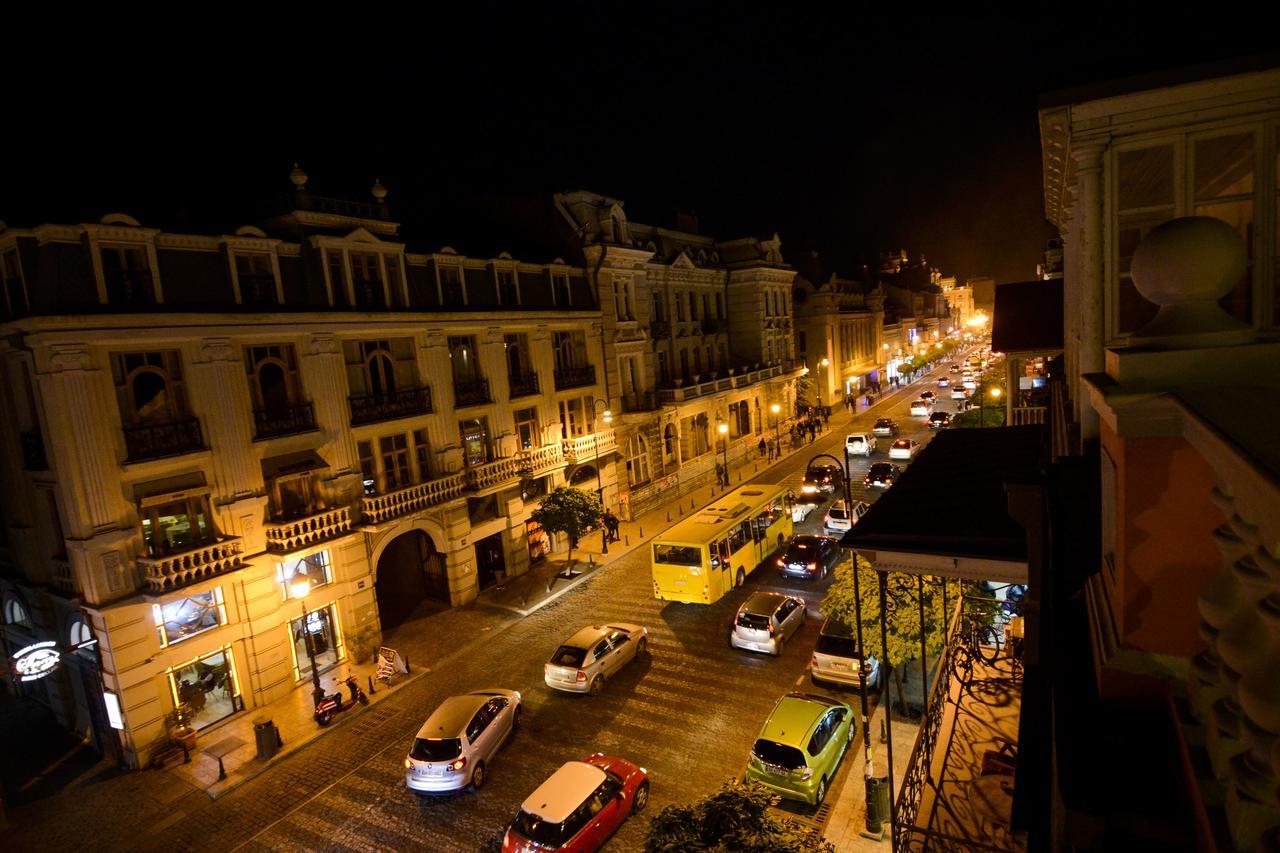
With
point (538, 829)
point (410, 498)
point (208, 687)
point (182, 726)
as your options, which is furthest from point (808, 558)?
point (182, 726)

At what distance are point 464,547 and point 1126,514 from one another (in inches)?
976

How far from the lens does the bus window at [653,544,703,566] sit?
23.0 metres

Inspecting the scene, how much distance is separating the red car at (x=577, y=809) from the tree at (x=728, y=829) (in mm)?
4005

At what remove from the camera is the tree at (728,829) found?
8859 mm

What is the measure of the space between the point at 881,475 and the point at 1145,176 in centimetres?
2822

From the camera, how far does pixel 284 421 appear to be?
20.9m

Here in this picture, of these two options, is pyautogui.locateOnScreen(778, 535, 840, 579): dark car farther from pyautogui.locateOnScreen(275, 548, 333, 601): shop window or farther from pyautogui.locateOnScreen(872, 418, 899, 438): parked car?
pyautogui.locateOnScreen(872, 418, 899, 438): parked car

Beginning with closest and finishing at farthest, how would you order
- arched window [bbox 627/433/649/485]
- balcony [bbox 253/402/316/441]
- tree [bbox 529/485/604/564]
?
balcony [bbox 253/402/316/441] < tree [bbox 529/485/604/564] < arched window [bbox 627/433/649/485]

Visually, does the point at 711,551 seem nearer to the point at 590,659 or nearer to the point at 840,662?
the point at 590,659

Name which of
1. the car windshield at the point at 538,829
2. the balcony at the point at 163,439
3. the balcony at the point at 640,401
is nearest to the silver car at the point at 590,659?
the car windshield at the point at 538,829

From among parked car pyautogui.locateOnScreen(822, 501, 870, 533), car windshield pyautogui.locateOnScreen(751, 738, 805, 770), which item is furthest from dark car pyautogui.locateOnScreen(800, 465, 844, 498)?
car windshield pyautogui.locateOnScreen(751, 738, 805, 770)

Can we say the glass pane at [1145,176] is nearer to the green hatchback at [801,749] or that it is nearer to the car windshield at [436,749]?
the green hatchback at [801,749]

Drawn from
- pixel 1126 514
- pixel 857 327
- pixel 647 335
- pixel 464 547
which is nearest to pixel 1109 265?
pixel 1126 514

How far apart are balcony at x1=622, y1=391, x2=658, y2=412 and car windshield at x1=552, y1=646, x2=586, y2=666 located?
18.5 meters
